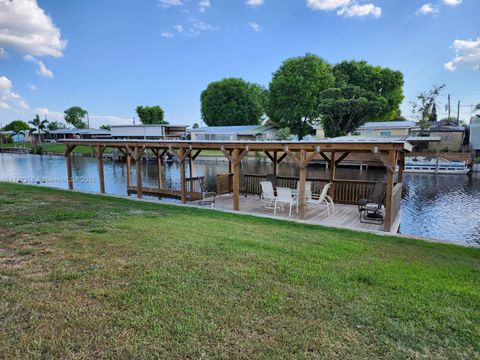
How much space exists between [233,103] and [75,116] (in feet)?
216

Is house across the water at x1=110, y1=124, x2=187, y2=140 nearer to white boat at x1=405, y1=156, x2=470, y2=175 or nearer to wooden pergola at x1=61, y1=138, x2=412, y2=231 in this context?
white boat at x1=405, y1=156, x2=470, y2=175

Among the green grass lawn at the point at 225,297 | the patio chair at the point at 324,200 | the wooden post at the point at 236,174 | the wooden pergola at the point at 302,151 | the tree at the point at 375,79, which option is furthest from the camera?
the tree at the point at 375,79

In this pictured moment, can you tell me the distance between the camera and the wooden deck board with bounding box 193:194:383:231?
26.8 feet

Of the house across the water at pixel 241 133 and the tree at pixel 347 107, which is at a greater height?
the tree at pixel 347 107

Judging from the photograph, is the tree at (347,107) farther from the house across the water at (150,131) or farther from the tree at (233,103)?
the house across the water at (150,131)

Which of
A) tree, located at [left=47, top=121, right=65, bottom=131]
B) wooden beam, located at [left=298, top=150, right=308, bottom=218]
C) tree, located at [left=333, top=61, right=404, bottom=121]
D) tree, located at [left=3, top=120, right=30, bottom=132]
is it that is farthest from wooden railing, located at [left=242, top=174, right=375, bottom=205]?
tree, located at [left=3, top=120, right=30, bottom=132]

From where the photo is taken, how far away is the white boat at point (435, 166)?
26.0 m

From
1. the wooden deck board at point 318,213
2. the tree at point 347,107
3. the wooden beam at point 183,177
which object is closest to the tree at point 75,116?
the tree at point 347,107

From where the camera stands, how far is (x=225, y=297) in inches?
125

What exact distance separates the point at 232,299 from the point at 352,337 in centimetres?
119

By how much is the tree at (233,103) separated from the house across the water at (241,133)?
8.99m

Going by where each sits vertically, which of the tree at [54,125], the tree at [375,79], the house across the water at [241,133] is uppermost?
the tree at [375,79]

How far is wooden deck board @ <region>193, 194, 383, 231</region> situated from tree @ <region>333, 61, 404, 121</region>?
34935 millimetres

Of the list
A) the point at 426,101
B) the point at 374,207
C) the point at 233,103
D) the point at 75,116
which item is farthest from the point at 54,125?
the point at 374,207
